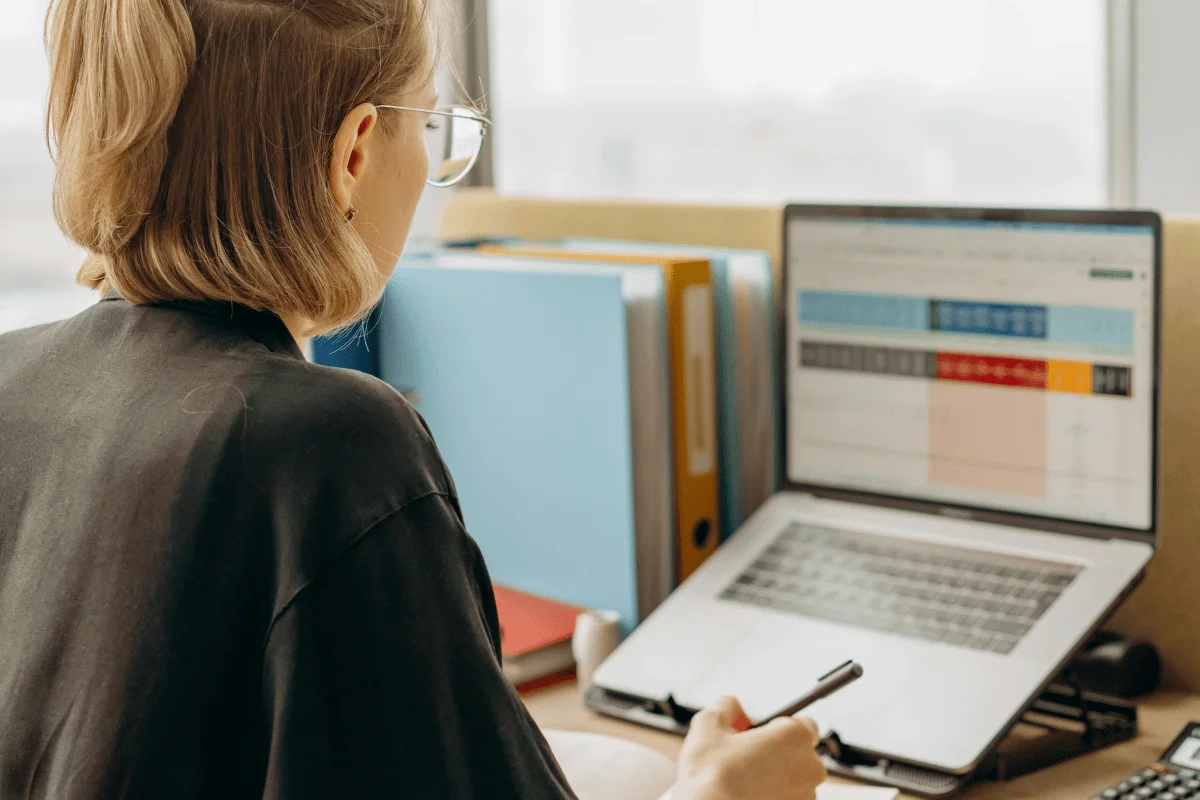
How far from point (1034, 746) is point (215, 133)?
2.68 ft

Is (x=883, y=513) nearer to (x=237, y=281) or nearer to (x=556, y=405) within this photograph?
(x=556, y=405)

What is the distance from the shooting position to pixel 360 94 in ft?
2.47

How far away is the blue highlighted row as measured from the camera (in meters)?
1.19

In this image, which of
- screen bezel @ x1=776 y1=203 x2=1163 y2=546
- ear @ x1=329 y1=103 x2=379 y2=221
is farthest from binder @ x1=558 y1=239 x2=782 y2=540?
ear @ x1=329 y1=103 x2=379 y2=221

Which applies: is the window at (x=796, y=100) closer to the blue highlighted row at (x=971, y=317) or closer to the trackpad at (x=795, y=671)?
the blue highlighted row at (x=971, y=317)

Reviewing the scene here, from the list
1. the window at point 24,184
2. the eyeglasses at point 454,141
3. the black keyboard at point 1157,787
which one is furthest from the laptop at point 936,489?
the window at point 24,184

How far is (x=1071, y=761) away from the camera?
111 cm

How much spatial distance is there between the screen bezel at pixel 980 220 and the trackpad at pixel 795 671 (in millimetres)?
186

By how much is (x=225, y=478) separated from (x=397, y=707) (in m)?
0.15

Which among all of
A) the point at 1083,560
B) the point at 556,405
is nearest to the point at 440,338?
the point at 556,405

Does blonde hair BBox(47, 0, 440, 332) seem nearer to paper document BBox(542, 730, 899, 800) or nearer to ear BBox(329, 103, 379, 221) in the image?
ear BBox(329, 103, 379, 221)

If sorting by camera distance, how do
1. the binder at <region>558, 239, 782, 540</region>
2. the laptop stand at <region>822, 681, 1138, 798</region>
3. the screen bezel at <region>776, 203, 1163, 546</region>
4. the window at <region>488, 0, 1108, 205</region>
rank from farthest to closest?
the window at <region>488, 0, 1108, 205</region> → the binder at <region>558, 239, 782, 540</region> → the screen bezel at <region>776, 203, 1163, 546</region> → the laptop stand at <region>822, 681, 1138, 798</region>

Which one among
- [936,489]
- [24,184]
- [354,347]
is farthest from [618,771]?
[24,184]

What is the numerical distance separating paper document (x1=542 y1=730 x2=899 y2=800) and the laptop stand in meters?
0.03
